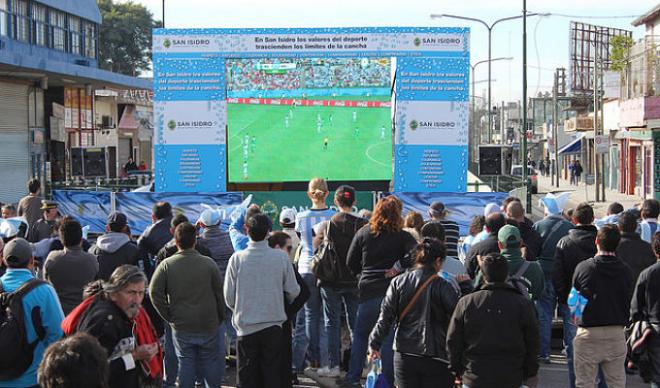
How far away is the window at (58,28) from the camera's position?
36162 millimetres

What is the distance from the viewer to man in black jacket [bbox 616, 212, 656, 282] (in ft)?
29.3

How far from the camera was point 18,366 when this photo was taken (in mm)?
5875

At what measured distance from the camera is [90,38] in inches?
1596

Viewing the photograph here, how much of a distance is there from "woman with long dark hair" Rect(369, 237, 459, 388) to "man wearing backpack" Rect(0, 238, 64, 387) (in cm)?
218

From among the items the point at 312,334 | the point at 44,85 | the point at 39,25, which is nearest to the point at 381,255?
the point at 312,334

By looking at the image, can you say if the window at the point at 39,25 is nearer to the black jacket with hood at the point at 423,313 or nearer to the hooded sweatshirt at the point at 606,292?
the hooded sweatshirt at the point at 606,292

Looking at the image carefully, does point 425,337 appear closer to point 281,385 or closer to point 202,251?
point 281,385

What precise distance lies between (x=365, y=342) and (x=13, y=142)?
985 inches

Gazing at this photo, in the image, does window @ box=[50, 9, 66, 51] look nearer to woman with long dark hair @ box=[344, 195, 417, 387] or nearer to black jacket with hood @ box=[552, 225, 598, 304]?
woman with long dark hair @ box=[344, 195, 417, 387]

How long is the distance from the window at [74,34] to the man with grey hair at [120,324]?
112 ft

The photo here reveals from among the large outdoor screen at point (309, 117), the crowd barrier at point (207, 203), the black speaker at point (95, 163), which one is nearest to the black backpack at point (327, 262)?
the crowd barrier at point (207, 203)

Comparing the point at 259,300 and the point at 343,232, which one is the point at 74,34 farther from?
the point at 259,300

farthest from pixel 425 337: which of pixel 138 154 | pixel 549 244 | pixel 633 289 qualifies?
pixel 138 154

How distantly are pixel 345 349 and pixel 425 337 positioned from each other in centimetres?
357
